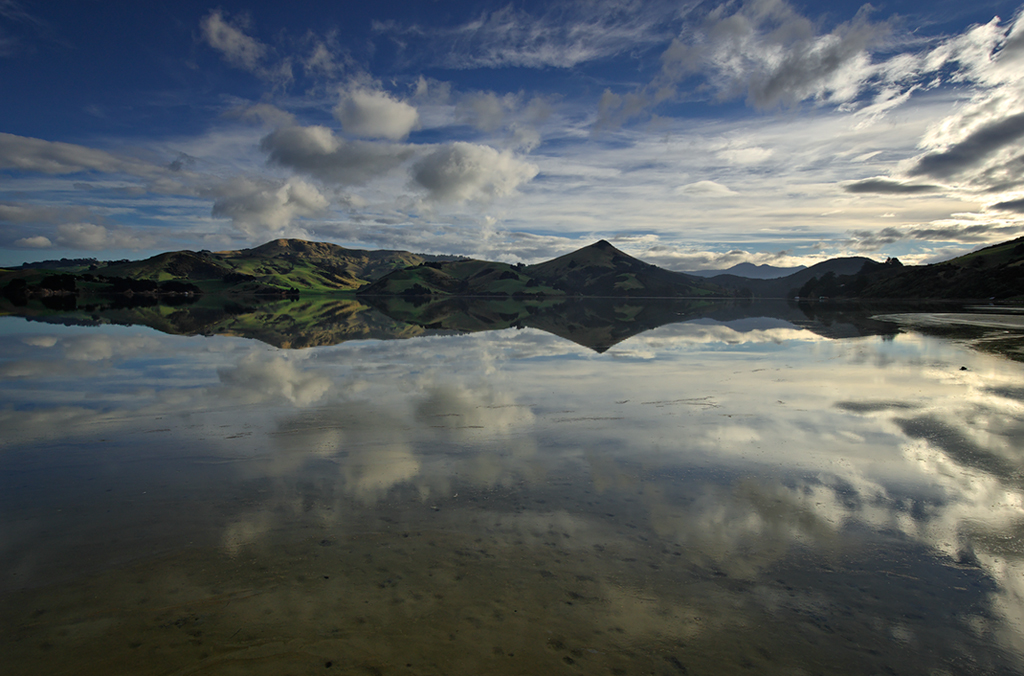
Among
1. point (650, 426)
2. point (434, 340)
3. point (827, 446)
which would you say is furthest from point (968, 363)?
point (434, 340)

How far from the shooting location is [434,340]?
4097 cm

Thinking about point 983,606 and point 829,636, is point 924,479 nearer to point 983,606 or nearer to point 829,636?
point 983,606

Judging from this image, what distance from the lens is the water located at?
19.0 ft

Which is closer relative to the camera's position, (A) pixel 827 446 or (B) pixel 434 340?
(A) pixel 827 446

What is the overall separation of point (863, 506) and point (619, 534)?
5.38 meters

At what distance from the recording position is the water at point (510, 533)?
5781 millimetres

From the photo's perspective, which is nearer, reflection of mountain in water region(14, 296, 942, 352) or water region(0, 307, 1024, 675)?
water region(0, 307, 1024, 675)

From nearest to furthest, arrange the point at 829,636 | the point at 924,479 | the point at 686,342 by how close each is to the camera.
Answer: the point at 829,636
the point at 924,479
the point at 686,342

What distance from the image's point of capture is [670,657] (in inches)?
221

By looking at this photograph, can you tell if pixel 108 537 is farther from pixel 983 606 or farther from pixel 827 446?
pixel 827 446

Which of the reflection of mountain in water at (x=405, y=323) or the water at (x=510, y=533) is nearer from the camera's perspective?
the water at (x=510, y=533)

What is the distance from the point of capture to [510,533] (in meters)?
8.41

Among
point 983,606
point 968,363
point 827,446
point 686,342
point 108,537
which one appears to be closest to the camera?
point 983,606

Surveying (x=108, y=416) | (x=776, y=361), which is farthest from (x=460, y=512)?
(x=776, y=361)
